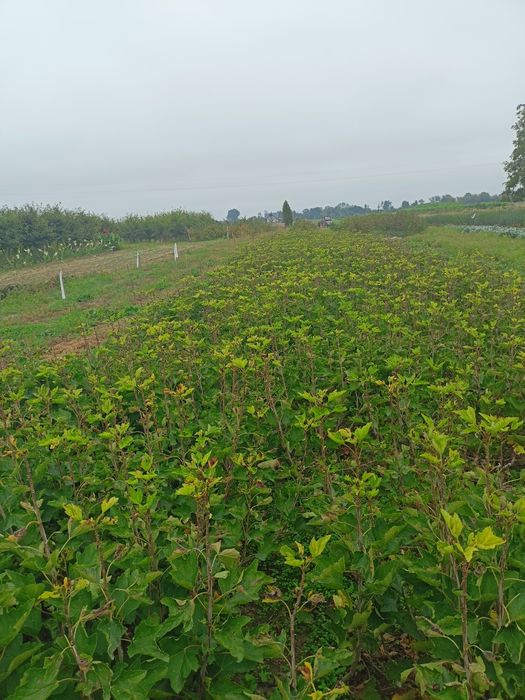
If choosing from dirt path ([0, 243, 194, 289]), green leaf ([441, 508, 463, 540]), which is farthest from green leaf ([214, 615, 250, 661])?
dirt path ([0, 243, 194, 289])

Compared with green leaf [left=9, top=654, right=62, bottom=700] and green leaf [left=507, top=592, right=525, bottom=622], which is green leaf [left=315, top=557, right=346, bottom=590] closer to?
green leaf [left=507, top=592, right=525, bottom=622]

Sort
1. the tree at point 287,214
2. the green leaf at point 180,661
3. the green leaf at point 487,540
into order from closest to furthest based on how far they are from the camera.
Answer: the green leaf at point 487,540
the green leaf at point 180,661
the tree at point 287,214

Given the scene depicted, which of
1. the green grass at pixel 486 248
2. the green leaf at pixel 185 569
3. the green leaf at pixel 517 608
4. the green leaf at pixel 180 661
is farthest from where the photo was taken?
the green grass at pixel 486 248

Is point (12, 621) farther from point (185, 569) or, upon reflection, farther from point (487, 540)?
point (487, 540)

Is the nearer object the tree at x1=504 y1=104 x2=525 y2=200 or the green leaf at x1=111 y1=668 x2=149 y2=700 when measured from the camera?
the green leaf at x1=111 y1=668 x2=149 y2=700

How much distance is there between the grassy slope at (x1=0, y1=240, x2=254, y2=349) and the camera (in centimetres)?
1122

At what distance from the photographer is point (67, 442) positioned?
281 cm

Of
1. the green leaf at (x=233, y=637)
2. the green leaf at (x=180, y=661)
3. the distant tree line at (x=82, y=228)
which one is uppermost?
the distant tree line at (x=82, y=228)

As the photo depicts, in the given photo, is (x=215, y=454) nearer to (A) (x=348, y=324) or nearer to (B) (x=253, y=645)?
(B) (x=253, y=645)

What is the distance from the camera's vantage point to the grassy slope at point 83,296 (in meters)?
11.2

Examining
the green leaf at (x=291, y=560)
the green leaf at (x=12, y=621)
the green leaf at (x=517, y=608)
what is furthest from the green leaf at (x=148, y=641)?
the green leaf at (x=517, y=608)

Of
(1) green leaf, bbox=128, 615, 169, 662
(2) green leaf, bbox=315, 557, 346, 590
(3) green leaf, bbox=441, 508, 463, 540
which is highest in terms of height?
(3) green leaf, bbox=441, 508, 463, 540

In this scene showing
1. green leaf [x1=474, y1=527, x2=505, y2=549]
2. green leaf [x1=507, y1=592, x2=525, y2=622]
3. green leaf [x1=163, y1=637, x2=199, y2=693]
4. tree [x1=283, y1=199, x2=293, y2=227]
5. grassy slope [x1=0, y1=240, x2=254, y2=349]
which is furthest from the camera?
tree [x1=283, y1=199, x2=293, y2=227]

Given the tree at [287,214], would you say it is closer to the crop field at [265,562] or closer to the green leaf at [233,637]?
the crop field at [265,562]
